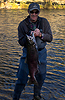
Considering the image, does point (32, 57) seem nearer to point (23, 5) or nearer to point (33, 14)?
point (33, 14)

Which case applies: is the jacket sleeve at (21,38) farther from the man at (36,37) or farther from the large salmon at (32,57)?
the large salmon at (32,57)

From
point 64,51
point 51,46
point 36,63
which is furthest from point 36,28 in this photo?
point 51,46

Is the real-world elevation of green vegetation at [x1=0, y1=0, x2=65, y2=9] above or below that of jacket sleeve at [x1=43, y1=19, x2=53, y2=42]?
below

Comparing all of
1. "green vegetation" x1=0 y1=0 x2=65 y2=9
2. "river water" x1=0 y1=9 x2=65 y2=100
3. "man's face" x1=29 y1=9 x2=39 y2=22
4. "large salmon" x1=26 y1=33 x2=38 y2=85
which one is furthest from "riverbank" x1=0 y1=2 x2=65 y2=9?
"large salmon" x1=26 y1=33 x2=38 y2=85

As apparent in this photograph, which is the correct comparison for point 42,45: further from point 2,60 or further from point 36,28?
point 2,60

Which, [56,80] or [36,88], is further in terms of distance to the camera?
[56,80]

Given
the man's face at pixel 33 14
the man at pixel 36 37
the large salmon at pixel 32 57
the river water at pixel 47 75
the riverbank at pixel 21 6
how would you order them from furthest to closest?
the riverbank at pixel 21 6
the river water at pixel 47 75
the man at pixel 36 37
the man's face at pixel 33 14
the large salmon at pixel 32 57

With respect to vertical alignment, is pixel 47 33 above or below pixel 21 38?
above

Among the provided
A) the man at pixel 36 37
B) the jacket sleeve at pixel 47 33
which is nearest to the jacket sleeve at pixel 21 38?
the man at pixel 36 37

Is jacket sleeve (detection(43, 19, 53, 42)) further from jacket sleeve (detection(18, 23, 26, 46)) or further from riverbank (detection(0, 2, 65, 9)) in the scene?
riverbank (detection(0, 2, 65, 9))

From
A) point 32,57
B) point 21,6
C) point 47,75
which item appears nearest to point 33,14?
point 32,57

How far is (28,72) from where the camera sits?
5223 mm

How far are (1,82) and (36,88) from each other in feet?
9.92

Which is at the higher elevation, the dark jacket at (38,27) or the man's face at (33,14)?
the man's face at (33,14)
